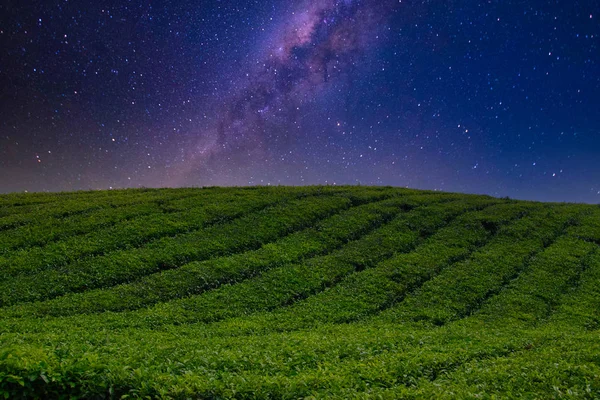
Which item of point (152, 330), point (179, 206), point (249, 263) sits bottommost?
point (152, 330)

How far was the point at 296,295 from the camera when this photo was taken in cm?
2152

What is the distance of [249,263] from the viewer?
24000 millimetres

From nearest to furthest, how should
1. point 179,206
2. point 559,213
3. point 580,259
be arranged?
point 580,259 → point 179,206 → point 559,213

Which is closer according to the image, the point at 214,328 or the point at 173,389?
the point at 173,389

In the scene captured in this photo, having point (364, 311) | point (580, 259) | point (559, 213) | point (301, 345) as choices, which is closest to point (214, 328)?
point (301, 345)

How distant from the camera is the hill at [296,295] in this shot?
10664 mm

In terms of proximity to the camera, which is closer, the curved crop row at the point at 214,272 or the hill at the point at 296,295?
the hill at the point at 296,295

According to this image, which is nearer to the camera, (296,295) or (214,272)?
(296,295)

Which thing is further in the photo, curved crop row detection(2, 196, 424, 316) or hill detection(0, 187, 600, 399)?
curved crop row detection(2, 196, 424, 316)

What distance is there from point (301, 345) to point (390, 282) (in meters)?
9.89

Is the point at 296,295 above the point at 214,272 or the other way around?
the other way around

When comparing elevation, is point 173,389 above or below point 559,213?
below

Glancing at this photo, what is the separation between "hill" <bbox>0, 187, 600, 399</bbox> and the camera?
1066 cm

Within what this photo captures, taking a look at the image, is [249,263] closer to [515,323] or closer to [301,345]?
[301,345]
